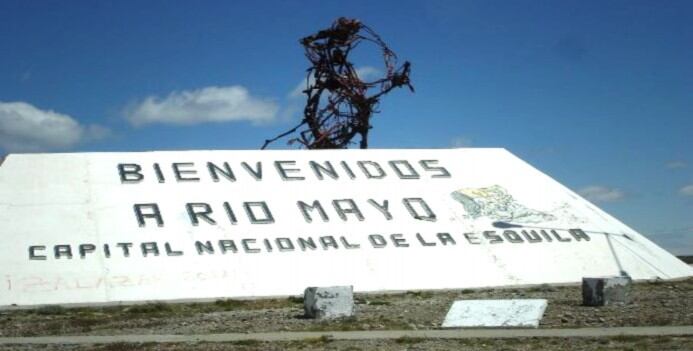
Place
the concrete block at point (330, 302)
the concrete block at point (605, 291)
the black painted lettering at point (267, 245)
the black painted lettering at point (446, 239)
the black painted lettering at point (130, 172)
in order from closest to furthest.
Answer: the concrete block at point (330, 302) < the concrete block at point (605, 291) < the black painted lettering at point (267, 245) < the black painted lettering at point (446, 239) < the black painted lettering at point (130, 172)

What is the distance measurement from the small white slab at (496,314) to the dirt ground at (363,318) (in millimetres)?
252

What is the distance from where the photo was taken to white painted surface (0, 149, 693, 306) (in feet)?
65.9

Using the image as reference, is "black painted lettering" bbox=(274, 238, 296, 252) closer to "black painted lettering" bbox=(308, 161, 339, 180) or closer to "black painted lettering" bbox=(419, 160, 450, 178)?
"black painted lettering" bbox=(308, 161, 339, 180)

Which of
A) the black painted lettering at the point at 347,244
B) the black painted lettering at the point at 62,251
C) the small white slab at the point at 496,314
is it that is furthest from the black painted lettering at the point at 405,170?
the small white slab at the point at 496,314

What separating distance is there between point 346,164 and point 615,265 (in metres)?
8.08

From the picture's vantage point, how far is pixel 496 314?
13.6 metres

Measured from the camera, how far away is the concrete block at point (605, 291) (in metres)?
15.3

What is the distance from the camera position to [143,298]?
19.5 metres

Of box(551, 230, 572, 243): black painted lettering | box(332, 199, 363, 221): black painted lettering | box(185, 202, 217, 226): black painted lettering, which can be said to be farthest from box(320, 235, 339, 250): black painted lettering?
box(551, 230, 572, 243): black painted lettering

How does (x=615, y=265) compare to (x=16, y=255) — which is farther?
(x=615, y=265)

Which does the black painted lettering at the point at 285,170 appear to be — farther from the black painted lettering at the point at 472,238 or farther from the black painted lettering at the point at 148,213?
the black painted lettering at the point at 472,238

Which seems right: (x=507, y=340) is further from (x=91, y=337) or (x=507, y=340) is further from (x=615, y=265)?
(x=615, y=265)

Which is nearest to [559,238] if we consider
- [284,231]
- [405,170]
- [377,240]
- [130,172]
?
[405,170]

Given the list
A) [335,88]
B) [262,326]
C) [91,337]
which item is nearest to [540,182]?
[335,88]
